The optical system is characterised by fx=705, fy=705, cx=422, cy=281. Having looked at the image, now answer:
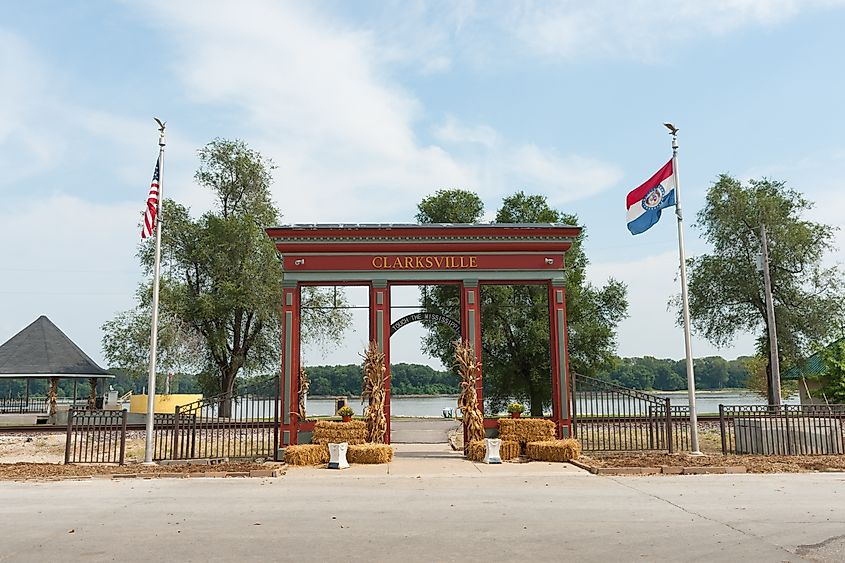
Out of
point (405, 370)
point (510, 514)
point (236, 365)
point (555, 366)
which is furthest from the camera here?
point (405, 370)

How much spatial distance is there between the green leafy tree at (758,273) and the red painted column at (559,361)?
20.8 m

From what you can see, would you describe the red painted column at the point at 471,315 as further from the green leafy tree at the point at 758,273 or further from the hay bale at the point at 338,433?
the green leafy tree at the point at 758,273

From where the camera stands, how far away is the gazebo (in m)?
34.1

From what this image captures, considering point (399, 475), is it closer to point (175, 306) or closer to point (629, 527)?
point (629, 527)

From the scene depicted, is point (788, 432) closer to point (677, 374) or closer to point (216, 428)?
point (216, 428)

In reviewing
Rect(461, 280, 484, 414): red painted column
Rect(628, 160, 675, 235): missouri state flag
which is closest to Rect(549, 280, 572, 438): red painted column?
Rect(461, 280, 484, 414): red painted column

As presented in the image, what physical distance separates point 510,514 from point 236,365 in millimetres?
30713

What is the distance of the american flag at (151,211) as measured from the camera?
17125 millimetres

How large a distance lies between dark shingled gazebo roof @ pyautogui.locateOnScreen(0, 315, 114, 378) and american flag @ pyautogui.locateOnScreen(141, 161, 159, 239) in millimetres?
20759

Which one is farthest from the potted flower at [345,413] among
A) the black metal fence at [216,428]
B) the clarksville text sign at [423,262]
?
the clarksville text sign at [423,262]

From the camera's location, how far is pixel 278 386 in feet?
56.3

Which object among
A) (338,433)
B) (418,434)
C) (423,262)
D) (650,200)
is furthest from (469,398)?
(418,434)

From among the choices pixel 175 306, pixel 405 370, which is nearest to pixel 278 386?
pixel 175 306

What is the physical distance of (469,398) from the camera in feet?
57.4
